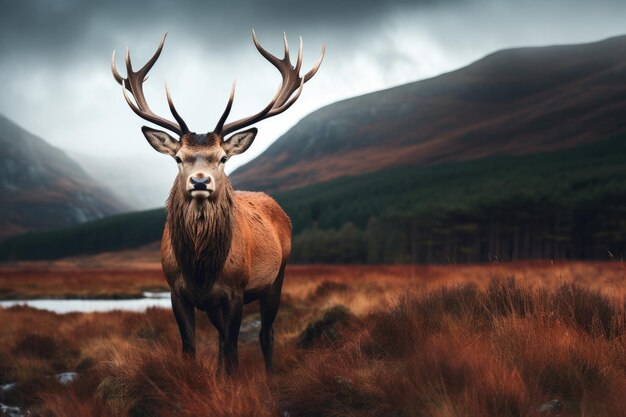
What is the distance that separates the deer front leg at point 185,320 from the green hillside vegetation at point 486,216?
9367 mm

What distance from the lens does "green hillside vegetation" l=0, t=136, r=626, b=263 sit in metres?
49.1

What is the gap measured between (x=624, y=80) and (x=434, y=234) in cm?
15310

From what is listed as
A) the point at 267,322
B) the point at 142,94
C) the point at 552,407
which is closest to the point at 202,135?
the point at 142,94

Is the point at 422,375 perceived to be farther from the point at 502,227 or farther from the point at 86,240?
the point at 86,240

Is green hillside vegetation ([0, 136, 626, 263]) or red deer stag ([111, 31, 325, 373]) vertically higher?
red deer stag ([111, 31, 325, 373])

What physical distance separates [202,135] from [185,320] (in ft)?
5.76

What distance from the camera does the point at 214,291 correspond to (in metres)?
4.98

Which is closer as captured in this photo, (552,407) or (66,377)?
(552,407)

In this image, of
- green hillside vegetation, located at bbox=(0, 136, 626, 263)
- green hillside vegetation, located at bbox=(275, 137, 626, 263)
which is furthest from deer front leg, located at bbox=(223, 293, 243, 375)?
green hillside vegetation, located at bbox=(275, 137, 626, 263)

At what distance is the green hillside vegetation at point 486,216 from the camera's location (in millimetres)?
49125

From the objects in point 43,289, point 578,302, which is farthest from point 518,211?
point 578,302

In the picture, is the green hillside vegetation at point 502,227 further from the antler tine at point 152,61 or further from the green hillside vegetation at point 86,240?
the green hillside vegetation at point 86,240

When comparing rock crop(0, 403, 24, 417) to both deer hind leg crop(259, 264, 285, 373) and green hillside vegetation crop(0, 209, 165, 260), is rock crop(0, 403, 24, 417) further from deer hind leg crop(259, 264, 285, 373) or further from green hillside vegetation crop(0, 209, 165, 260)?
green hillside vegetation crop(0, 209, 165, 260)

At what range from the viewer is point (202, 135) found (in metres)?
5.02
